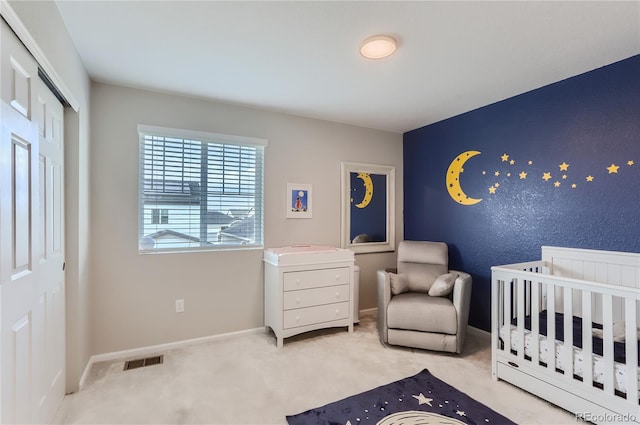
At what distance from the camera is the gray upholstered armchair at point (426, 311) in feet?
8.64

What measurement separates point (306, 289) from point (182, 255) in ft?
4.06

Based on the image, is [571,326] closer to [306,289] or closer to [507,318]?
Result: [507,318]

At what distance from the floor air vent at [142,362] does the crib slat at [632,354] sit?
3.19 meters

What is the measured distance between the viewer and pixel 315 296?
301cm

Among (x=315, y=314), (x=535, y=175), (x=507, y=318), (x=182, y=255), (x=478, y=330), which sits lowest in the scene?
(x=478, y=330)

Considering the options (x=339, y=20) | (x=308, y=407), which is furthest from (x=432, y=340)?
(x=339, y=20)

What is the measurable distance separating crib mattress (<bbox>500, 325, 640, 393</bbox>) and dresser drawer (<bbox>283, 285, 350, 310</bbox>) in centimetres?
144

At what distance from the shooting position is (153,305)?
2.77 metres

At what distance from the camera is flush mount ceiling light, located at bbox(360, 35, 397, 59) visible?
6.33ft

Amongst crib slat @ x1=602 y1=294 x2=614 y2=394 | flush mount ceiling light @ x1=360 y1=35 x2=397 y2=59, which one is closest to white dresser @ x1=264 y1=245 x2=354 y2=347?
flush mount ceiling light @ x1=360 y1=35 x2=397 y2=59

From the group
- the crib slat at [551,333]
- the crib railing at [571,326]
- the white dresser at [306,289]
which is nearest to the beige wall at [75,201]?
the white dresser at [306,289]

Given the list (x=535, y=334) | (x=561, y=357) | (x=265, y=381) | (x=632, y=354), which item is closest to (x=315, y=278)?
(x=265, y=381)

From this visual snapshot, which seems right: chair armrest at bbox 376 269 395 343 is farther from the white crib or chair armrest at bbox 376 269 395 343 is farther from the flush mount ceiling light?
the flush mount ceiling light

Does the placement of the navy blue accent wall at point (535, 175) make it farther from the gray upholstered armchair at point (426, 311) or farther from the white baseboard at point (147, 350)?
the white baseboard at point (147, 350)
